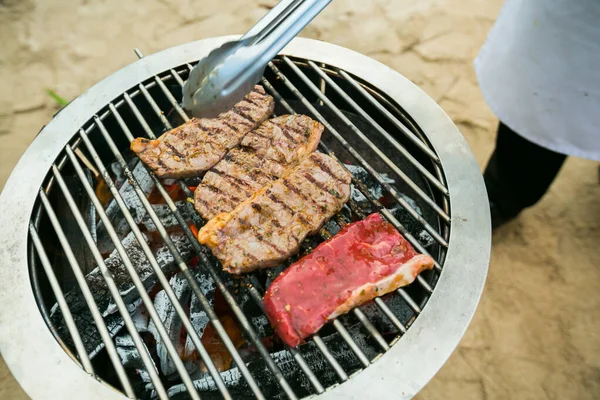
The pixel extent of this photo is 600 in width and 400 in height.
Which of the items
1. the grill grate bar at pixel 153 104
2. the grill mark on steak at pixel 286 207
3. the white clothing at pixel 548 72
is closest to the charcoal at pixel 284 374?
the grill mark on steak at pixel 286 207

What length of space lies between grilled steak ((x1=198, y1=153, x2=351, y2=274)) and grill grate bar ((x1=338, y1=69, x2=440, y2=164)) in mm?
340

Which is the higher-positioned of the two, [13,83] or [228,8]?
[13,83]

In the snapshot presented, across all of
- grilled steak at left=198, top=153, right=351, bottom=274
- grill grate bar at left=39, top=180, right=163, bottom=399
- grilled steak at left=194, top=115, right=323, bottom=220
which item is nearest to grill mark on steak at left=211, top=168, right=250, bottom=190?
grilled steak at left=194, top=115, right=323, bottom=220

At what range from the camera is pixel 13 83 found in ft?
12.8

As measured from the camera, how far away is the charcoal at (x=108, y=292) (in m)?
1.76

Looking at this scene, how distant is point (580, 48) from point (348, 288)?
1.39 meters

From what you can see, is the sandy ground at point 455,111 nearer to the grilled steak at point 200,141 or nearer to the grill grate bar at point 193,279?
the grill grate bar at point 193,279

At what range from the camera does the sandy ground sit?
101 inches

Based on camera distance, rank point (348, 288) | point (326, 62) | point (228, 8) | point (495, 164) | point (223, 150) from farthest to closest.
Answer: point (228, 8) → point (495, 164) → point (326, 62) → point (223, 150) → point (348, 288)

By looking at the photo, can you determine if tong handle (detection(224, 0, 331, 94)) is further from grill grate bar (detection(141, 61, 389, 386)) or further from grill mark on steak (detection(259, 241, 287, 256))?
grill grate bar (detection(141, 61, 389, 386))

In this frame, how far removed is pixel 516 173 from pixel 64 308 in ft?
8.40

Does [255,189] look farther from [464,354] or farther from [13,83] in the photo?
[13,83]

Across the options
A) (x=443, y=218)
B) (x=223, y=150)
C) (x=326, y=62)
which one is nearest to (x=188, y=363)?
(x=223, y=150)

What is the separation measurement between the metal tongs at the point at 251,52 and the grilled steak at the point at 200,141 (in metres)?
0.68
